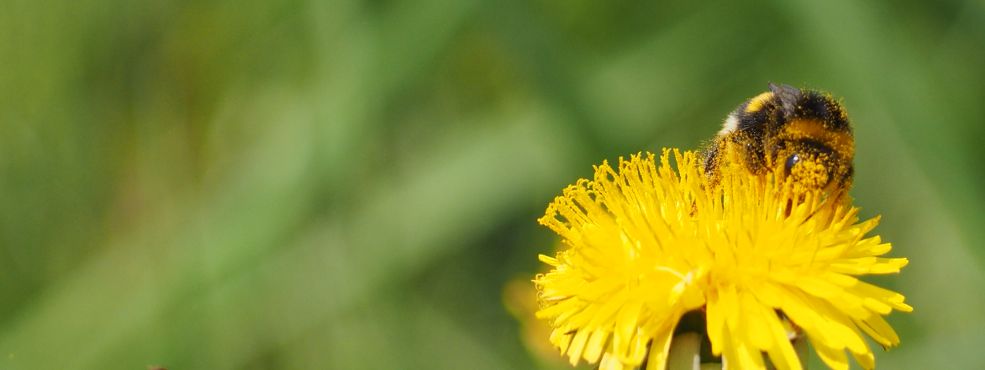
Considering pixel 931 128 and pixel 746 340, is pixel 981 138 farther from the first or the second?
pixel 746 340

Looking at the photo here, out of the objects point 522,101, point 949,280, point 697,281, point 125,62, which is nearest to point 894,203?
point 949,280

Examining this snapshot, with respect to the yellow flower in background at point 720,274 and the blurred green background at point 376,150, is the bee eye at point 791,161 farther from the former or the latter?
the blurred green background at point 376,150

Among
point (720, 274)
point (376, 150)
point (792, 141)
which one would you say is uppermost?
point (376, 150)

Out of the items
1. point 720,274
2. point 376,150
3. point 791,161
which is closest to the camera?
point 720,274

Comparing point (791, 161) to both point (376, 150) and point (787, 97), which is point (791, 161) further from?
point (376, 150)

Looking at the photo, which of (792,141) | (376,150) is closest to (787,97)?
(792,141)

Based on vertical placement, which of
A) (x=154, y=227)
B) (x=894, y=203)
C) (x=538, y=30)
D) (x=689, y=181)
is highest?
(x=154, y=227)

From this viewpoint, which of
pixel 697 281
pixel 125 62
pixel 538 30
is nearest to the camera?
pixel 697 281
